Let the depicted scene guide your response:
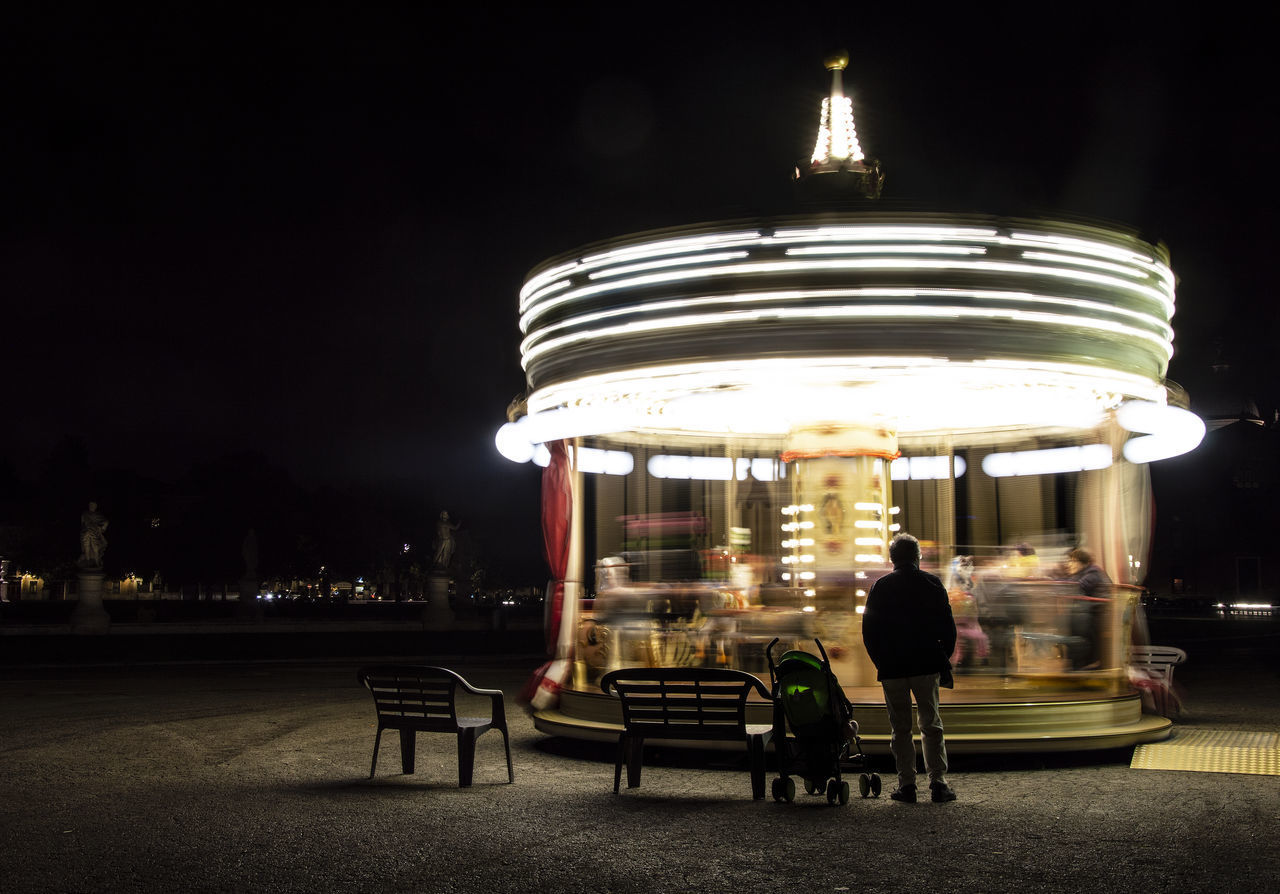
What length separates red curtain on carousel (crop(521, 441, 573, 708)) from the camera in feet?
39.4

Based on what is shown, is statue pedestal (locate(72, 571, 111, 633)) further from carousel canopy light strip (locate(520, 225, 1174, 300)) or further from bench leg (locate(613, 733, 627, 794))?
bench leg (locate(613, 733, 627, 794))

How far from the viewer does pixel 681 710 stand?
26.7 feet

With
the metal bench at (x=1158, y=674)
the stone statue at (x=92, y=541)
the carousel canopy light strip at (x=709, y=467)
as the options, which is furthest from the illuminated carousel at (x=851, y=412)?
the stone statue at (x=92, y=541)

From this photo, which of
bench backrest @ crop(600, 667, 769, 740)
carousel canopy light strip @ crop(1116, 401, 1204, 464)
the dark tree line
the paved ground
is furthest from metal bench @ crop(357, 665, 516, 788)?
the dark tree line

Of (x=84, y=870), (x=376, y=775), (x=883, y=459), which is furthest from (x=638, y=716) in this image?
(x=883, y=459)

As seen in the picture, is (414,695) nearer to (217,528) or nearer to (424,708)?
(424,708)

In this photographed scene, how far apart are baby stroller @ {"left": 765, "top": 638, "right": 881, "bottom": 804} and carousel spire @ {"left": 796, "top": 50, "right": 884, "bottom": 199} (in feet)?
18.1

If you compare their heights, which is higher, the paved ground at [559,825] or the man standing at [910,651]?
the man standing at [910,651]

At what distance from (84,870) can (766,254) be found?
6.37 m

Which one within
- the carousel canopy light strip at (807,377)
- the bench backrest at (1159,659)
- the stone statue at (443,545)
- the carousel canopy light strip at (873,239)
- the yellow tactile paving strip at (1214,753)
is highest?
the carousel canopy light strip at (873,239)

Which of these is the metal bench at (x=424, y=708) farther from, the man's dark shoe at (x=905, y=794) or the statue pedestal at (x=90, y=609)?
the statue pedestal at (x=90, y=609)

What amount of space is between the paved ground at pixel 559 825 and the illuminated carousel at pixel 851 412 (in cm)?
128

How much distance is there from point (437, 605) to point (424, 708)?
3365 centimetres

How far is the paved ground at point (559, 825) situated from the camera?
220 inches
